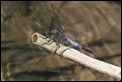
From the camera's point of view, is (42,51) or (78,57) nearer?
(78,57)

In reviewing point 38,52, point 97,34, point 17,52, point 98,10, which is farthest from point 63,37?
point 98,10

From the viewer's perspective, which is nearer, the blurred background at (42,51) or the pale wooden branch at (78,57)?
the pale wooden branch at (78,57)

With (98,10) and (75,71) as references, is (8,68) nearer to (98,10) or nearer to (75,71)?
(75,71)

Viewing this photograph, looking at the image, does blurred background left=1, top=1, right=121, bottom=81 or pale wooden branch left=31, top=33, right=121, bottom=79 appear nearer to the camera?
pale wooden branch left=31, top=33, right=121, bottom=79
